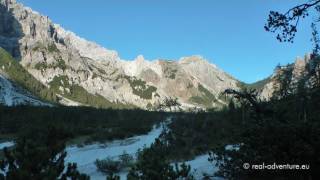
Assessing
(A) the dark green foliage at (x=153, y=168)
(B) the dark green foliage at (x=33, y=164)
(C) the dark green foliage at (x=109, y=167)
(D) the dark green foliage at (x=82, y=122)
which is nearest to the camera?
(B) the dark green foliage at (x=33, y=164)

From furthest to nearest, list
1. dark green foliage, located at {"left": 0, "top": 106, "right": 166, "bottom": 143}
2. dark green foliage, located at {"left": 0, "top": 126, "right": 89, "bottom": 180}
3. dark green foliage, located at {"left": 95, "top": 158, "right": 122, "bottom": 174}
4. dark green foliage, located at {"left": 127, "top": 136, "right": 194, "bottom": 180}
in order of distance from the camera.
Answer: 1. dark green foliage, located at {"left": 0, "top": 106, "right": 166, "bottom": 143}
2. dark green foliage, located at {"left": 95, "top": 158, "right": 122, "bottom": 174}
3. dark green foliage, located at {"left": 127, "top": 136, "right": 194, "bottom": 180}
4. dark green foliage, located at {"left": 0, "top": 126, "right": 89, "bottom": 180}

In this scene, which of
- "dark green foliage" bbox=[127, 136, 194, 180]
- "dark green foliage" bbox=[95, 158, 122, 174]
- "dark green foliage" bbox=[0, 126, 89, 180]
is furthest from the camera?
"dark green foliage" bbox=[95, 158, 122, 174]

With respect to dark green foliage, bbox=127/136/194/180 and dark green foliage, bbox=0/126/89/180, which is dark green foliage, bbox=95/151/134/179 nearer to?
dark green foliage, bbox=127/136/194/180

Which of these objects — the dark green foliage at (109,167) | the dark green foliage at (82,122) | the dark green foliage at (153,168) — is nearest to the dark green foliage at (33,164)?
the dark green foliage at (153,168)

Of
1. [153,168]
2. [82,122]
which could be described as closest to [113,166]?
[153,168]

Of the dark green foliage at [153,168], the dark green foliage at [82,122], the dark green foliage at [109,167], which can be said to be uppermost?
the dark green foliage at [82,122]

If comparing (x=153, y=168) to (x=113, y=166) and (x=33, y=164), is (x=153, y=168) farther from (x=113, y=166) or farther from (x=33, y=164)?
(x=113, y=166)

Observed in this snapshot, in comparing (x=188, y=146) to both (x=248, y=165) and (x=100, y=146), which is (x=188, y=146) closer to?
(x=100, y=146)

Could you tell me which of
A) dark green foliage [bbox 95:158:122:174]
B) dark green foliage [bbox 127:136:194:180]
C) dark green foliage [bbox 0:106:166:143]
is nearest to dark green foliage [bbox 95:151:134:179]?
dark green foliage [bbox 95:158:122:174]

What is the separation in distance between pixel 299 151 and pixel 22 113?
82.8 m

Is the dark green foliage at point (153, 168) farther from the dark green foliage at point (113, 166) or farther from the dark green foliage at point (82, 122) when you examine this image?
the dark green foliage at point (82, 122)

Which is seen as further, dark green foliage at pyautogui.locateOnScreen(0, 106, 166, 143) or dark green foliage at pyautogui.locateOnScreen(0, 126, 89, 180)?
dark green foliage at pyautogui.locateOnScreen(0, 106, 166, 143)

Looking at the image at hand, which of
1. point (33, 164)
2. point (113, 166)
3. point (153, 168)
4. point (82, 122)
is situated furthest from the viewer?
point (82, 122)

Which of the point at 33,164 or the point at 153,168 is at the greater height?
the point at 33,164
